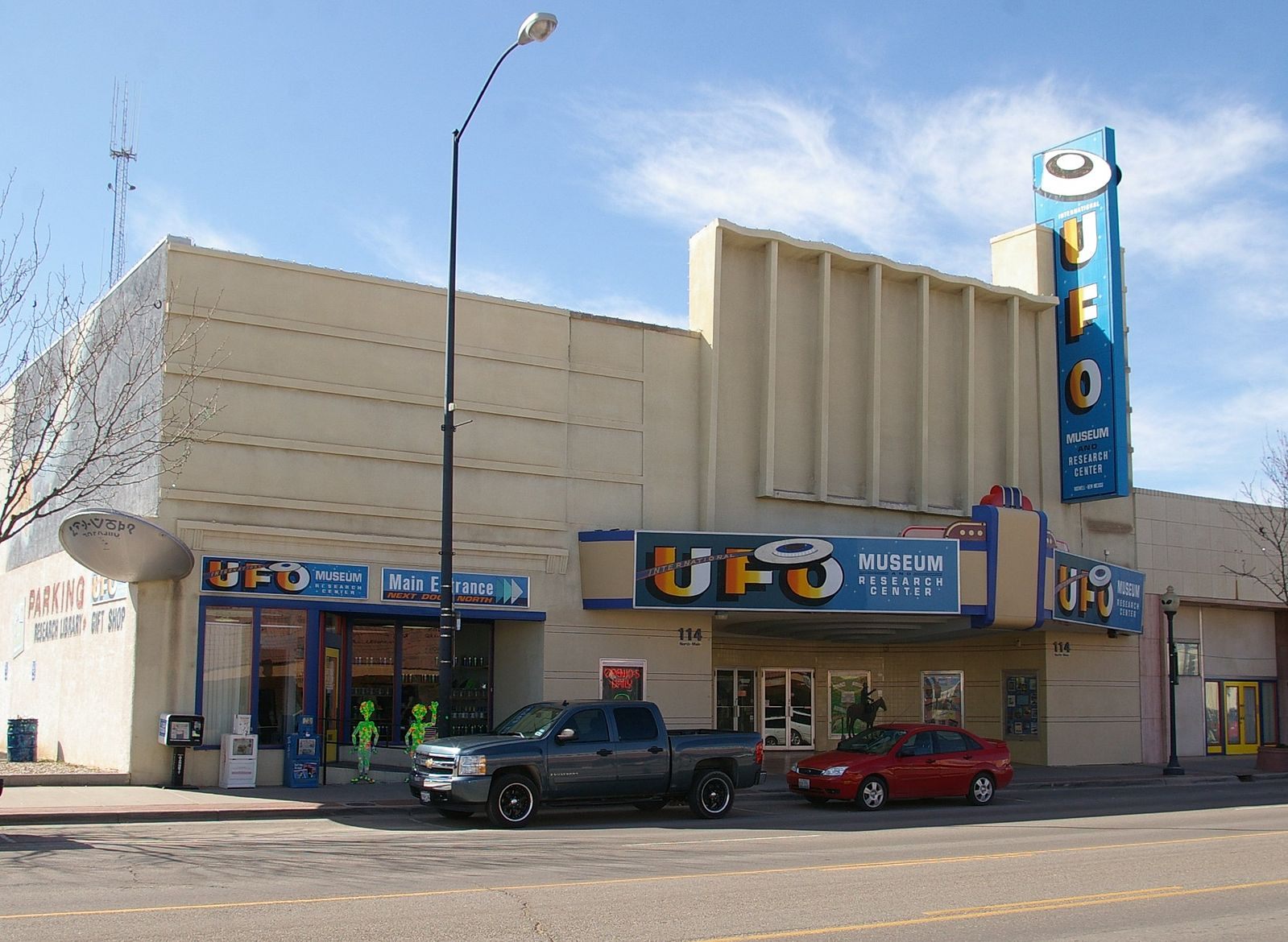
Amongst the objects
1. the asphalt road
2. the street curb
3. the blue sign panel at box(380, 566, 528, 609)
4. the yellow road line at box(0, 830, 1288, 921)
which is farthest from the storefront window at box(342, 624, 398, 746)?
the yellow road line at box(0, 830, 1288, 921)

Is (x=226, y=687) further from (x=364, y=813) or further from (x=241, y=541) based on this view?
(x=364, y=813)

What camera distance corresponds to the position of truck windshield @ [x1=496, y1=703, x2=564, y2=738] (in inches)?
716

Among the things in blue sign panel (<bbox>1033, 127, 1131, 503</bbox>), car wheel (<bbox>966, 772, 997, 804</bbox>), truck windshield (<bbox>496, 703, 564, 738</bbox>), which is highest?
blue sign panel (<bbox>1033, 127, 1131, 503</bbox>)

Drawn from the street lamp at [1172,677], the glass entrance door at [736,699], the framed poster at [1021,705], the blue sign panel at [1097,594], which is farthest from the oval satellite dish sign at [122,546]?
the street lamp at [1172,677]

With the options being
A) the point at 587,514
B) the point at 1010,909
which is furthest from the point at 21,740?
the point at 1010,909

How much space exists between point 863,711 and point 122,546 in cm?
1875

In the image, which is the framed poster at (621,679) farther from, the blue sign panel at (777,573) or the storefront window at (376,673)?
the storefront window at (376,673)

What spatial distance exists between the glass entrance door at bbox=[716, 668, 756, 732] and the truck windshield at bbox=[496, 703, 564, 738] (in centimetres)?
1441

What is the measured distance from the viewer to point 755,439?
2811cm

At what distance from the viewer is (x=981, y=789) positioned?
22.3 m

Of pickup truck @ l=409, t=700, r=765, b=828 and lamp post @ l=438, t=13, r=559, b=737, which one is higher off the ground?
lamp post @ l=438, t=13, r=559, b=737

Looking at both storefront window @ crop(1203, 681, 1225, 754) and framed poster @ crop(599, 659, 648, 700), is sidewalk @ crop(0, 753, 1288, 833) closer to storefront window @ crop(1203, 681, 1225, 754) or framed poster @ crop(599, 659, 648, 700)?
framed poster @ crop(599, 659, 648, 700)

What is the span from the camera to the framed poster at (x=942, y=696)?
33812 millimetres

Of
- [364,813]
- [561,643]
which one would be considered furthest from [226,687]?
[561,643]
